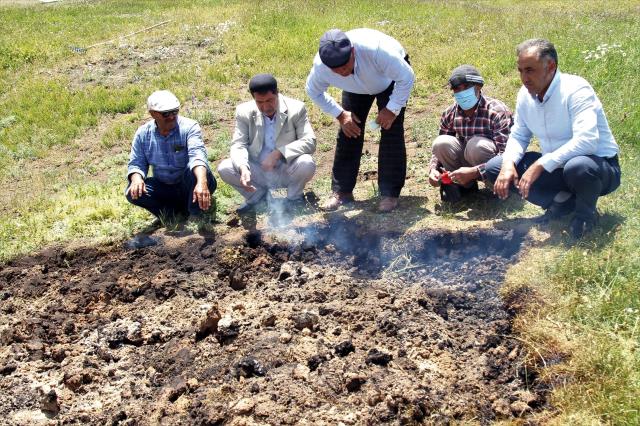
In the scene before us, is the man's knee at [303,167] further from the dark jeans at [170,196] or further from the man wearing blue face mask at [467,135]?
the man wearing blue face mask at [467,135]

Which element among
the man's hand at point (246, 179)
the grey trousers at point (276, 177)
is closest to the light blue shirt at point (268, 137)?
the grey trousers at point (276, 177)

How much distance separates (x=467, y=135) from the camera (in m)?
5.45

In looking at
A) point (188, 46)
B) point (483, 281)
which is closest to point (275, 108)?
point (483, 281)

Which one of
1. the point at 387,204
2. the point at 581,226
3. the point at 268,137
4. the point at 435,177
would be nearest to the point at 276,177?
the point at 268,137

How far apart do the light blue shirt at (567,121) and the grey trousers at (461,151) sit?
555mm

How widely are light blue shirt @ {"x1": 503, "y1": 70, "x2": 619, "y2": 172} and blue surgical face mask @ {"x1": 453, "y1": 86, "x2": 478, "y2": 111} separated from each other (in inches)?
18.0

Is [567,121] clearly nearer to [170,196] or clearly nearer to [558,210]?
[558,210]

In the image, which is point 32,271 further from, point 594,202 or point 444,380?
point 594,202

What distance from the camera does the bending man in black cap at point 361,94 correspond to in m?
5.09

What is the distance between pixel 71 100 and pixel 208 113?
2886 mm

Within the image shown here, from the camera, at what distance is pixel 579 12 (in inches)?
548

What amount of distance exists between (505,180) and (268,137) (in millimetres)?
2289

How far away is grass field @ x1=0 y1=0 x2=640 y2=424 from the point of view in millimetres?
3783

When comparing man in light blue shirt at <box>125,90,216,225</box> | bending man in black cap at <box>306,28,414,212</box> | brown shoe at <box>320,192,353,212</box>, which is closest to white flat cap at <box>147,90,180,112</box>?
man in light blue shirt at <box>125,90,216,225</box>
